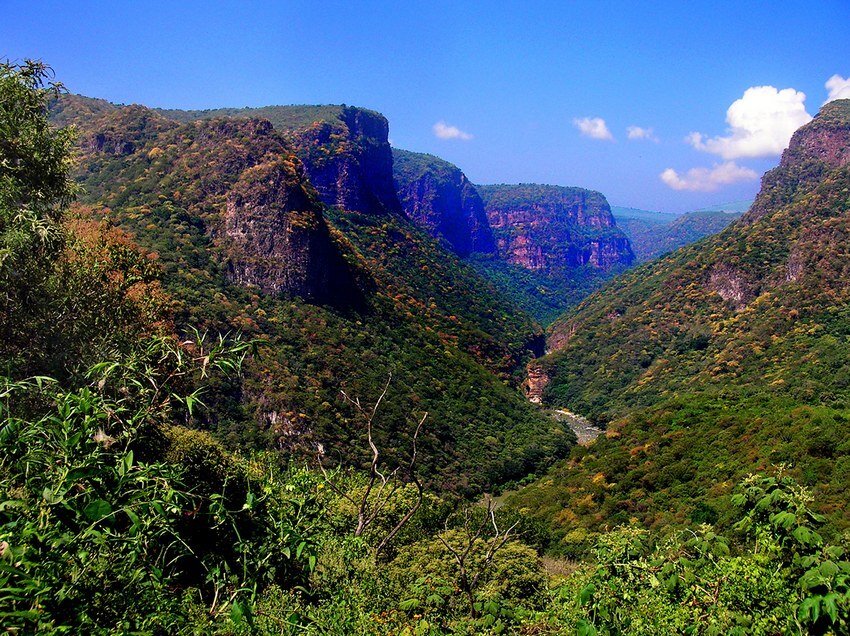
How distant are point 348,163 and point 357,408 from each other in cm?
11189

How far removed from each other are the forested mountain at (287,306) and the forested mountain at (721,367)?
44.0 feet

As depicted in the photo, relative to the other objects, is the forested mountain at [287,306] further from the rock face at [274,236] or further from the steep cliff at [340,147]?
the steep cliff at [340,147]

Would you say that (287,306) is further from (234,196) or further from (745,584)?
(745,584)

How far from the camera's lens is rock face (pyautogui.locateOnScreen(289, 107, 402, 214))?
113 metres

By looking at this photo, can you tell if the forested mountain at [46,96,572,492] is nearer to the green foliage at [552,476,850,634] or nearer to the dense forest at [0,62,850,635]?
the dense forest at [0,62,850,635]


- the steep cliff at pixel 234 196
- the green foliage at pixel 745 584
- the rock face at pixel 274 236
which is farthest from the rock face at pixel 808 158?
the green foliage at pixel 745 584

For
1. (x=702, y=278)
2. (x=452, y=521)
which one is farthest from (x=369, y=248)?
(x=452, y=521)

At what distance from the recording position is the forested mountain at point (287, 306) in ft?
149

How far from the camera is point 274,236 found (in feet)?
193

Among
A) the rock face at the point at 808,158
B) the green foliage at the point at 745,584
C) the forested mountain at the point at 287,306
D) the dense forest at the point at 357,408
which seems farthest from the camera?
the rock face at the point at 808,158

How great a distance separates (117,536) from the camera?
2.76m

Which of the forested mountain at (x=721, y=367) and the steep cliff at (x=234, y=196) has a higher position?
the steep cliff at (x=234, y=196)

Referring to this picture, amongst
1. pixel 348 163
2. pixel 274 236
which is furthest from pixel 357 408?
pixel 348 163

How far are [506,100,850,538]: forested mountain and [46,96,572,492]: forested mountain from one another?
13411mm
